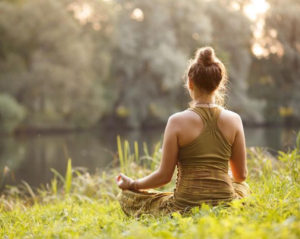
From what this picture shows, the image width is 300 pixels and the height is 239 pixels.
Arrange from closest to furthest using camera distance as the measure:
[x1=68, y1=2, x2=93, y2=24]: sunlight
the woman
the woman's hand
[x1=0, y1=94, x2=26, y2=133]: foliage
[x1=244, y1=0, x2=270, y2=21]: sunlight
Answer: the woman → the woman's hand → [x1=0, y1=94, x2=26, y2=133]: foliage → [x1=68, y1=2, x2=93, y2=24]: sunlight → [x1=244, y1=0, x2=270, y2=21]: sunlight

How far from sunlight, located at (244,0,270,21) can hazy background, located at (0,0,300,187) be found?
0.18ft

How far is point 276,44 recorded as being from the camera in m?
20.1

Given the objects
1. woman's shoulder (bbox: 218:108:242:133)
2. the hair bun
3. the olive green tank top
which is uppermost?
the hair bun

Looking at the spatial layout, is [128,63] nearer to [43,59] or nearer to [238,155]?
[43,59]

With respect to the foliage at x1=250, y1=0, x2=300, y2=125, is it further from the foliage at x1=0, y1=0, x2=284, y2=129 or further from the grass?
the grass

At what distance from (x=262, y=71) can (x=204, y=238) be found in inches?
815

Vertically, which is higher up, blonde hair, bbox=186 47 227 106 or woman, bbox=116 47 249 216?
blonde hair, bbox=186 47 227 106

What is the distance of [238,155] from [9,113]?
45.0 feet

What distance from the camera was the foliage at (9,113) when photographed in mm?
14859

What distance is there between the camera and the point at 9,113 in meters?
15.0

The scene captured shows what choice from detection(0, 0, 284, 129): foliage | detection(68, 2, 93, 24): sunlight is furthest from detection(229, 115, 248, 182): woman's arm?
detection(68, 2, 93, 24): sunlight

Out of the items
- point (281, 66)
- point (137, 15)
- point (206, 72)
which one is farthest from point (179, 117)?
point (281, 66)

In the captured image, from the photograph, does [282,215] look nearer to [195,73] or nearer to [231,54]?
[195,73]

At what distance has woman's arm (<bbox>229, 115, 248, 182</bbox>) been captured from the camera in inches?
94.9
